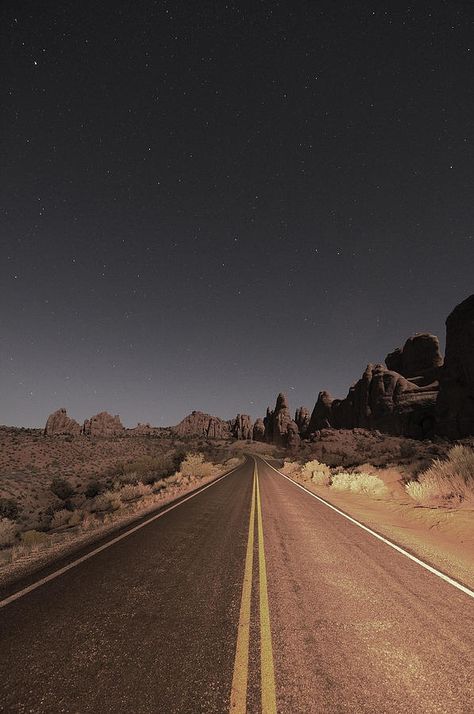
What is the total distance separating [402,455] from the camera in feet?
76.8

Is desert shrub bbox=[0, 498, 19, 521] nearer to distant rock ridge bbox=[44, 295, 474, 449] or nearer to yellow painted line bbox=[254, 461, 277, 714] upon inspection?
yellow painted line bbox=[254, 461, 277, 714]

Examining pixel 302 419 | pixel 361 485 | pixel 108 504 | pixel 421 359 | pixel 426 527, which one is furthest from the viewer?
pixel 302 419

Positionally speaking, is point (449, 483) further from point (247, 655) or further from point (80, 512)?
point (80, 512)

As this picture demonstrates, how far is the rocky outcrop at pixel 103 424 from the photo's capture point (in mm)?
150375

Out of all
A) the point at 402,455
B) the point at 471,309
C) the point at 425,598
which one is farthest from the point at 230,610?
the point at 471,309

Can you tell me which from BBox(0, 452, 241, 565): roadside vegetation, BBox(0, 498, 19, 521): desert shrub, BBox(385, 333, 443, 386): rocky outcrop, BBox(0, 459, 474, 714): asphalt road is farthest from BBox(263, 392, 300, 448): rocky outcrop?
BBox(0, 459, 474, 714): asphalt road

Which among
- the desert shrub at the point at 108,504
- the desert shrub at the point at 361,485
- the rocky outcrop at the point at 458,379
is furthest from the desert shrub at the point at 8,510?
the rocky outcrop at the point at 458,379

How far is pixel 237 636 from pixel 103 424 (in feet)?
542

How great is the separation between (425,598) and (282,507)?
26.1 feet

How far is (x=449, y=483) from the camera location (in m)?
12.2

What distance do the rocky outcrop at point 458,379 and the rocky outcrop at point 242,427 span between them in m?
142

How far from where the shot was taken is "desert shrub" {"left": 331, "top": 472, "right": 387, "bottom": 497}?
16.1 metres

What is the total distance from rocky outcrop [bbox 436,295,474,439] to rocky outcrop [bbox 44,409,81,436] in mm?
125872

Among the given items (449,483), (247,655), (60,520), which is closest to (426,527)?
(449,483)
